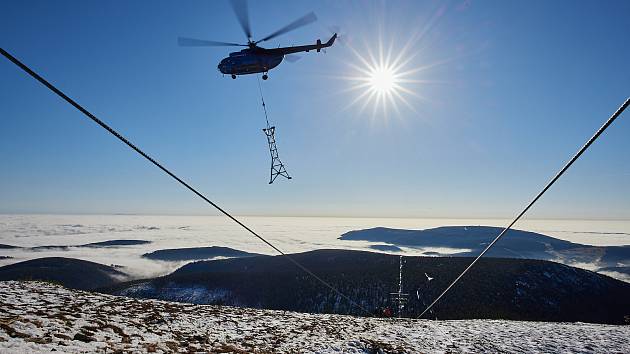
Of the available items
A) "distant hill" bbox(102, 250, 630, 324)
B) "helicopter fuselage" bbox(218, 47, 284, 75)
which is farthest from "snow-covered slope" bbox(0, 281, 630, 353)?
"distant hill" bbox(102, 250, 630, 324)

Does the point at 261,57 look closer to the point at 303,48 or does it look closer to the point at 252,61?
the point at 252,61

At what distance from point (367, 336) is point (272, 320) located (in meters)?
4.95

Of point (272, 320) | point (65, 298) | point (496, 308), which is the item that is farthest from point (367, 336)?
point (496, 308)

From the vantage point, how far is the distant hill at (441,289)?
112 m

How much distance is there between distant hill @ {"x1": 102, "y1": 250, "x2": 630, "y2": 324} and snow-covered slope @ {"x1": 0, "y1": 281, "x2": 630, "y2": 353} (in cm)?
9627

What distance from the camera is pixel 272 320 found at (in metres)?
16.9

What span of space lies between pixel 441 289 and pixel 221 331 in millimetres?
128596

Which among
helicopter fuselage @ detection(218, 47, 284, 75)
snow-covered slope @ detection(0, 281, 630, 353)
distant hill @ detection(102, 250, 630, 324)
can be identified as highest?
helicopter fuselage @ detection(218, 47, 284, 75)

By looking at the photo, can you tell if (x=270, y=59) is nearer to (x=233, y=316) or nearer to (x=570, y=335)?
(x=233, y=316)

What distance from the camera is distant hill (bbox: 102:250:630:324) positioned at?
112312 mm

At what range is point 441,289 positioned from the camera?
410 ft

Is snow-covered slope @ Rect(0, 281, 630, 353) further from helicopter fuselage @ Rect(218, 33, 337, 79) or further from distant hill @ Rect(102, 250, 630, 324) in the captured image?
distant hill @ Rect(102, 250, 630, 324)

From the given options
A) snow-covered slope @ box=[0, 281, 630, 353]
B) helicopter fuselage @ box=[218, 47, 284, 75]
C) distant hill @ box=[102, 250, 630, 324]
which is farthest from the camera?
distant hill @ box=[102, 250, 630, 324]

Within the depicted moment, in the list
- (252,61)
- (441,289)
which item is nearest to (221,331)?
(252,61)
